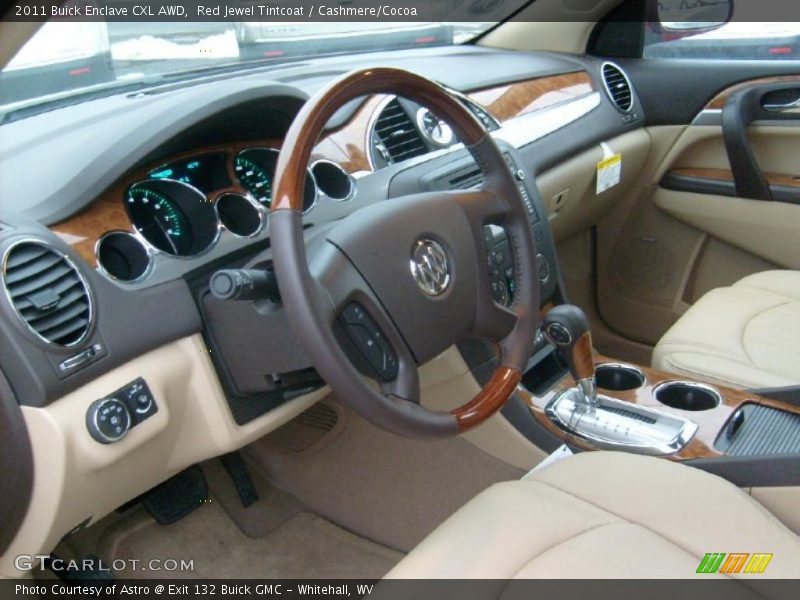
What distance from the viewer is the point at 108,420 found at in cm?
112

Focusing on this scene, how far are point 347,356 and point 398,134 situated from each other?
30.1 inches

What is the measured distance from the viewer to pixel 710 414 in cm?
163

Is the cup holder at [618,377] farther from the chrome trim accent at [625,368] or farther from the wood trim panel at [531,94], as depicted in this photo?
the wood trim panel at [531,94]

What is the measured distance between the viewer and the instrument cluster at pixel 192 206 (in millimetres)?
1201

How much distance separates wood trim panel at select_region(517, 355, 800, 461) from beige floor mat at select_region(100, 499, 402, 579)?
0.44 metres

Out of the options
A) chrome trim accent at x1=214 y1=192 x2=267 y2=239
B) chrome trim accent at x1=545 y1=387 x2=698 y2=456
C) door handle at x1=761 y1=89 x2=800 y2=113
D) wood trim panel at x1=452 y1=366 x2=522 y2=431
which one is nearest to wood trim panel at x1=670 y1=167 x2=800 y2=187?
door handle at x1=761 y1=89 x2=800 y2=113

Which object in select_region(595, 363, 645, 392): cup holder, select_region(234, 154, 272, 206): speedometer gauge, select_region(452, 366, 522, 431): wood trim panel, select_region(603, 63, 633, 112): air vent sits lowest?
select_region(595, 363, 645, 392): cup holder

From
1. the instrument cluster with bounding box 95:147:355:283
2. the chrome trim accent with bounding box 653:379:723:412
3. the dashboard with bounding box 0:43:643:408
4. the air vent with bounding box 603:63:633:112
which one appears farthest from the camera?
the air vent with bounding box 603:63:633:112

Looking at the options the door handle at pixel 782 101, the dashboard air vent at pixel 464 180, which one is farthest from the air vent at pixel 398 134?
the door handle at pixel 782 101

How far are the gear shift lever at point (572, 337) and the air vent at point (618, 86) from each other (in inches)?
42.5

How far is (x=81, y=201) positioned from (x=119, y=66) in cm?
60

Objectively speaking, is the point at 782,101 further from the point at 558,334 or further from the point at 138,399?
the point at 138,399

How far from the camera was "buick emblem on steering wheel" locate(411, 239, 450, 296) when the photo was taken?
3.71ft

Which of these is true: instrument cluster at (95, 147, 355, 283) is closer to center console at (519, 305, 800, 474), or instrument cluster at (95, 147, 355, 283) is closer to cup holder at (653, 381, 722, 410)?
center console at (519, 305, 800, 474)
